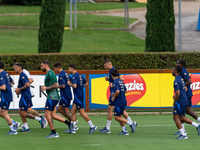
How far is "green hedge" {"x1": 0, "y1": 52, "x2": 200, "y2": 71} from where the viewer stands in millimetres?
14359

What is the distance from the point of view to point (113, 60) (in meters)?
14.7

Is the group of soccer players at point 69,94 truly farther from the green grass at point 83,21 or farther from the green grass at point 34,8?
the green grass at point 34,8

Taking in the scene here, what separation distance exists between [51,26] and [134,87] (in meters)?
7.34

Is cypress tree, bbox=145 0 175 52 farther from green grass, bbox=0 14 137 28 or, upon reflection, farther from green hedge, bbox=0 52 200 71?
green grass, bbox=0 14 137 28

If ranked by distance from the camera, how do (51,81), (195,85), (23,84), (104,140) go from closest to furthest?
(104,140), (51,81), (23,84), (195,85)

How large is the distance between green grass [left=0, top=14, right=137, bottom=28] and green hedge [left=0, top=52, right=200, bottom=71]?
18.6 metres

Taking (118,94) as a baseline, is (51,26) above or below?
above

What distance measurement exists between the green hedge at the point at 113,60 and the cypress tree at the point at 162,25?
2990mm

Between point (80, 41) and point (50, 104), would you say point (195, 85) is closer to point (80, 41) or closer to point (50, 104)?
point (50, 104)

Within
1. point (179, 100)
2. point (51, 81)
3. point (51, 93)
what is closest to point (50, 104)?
point (51, 93)

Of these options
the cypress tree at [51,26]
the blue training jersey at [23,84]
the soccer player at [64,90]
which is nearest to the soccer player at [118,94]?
the soccer player at [64,90]

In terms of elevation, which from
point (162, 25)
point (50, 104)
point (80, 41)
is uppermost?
point (162, 25)

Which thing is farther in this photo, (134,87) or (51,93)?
(134,87)

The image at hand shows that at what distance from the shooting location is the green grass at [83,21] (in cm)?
3312
